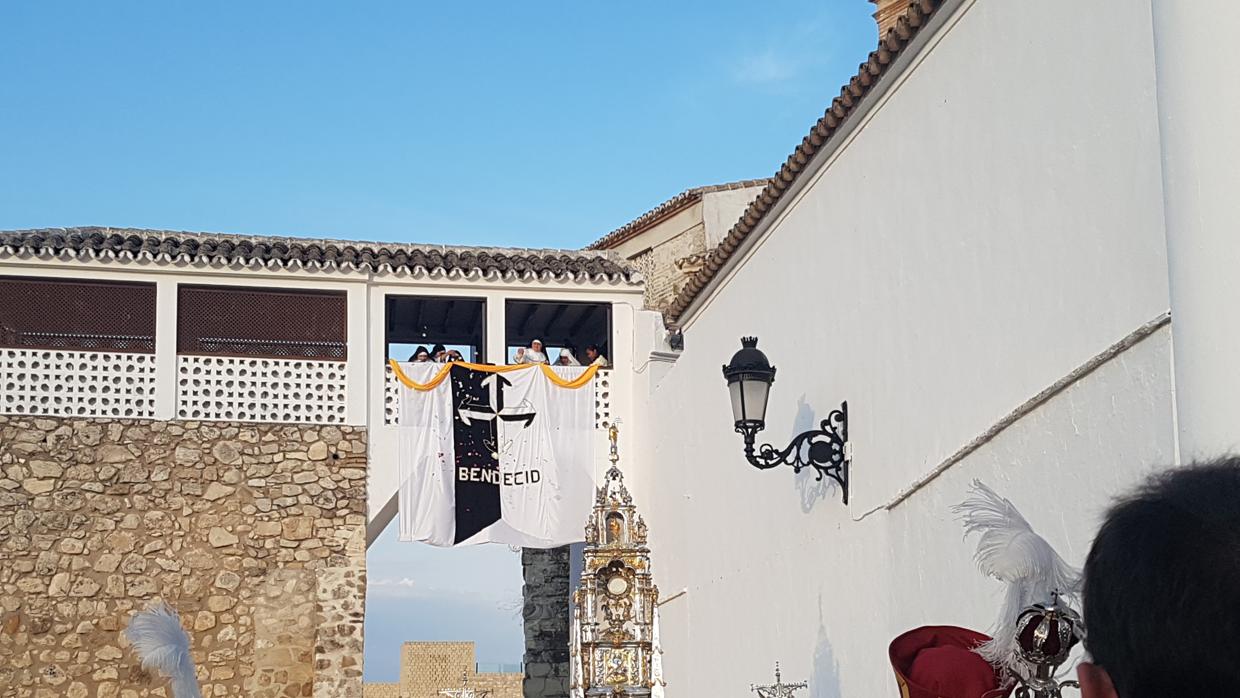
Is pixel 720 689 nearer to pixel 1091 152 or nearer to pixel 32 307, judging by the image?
pixel 1091 152

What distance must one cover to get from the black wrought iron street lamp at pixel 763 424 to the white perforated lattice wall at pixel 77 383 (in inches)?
284

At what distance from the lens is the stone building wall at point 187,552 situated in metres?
13.1

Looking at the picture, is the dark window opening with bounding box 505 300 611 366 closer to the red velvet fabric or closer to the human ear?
the red velvet fabric

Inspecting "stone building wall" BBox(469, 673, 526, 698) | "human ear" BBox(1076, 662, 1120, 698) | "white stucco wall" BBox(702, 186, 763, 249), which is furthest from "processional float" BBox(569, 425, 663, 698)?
"stone building wall" BBox(469, 673, 526, 698)

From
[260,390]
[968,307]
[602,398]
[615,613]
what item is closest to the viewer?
[968,307]

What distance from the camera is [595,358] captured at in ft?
47.9

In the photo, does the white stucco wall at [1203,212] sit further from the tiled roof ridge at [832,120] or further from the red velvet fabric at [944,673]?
the tiled roof ridge at [832,120]

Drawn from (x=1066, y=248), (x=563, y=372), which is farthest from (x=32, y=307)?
(x=1066, y=248)

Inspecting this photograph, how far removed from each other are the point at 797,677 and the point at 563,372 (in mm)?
5922

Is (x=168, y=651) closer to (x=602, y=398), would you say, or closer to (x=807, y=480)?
(x=807, y=480)

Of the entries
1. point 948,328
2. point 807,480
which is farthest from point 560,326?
point 948,328

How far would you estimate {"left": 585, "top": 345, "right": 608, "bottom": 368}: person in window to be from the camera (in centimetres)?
1438

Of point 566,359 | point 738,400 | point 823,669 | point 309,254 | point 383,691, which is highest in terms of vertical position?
point 309,254

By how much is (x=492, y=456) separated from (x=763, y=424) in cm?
643
